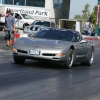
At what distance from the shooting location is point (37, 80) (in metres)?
11.1

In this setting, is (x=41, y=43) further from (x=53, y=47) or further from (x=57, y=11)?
(x=57, y=11)

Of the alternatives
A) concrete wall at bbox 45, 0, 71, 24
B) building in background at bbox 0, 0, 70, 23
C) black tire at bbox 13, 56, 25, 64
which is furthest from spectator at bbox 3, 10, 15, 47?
concrete wall at bbox 45, 0, 71, 24

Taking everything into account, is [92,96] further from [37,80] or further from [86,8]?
[86,8]

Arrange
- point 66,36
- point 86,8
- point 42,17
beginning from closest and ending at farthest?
point 66,36 < point 42,17 < point 86,8

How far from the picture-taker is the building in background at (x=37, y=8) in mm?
45403

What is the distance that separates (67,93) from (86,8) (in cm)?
6742

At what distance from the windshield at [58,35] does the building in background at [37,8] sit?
2945 cm

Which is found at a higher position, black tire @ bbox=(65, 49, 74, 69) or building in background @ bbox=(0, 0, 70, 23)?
building in background @ bbox=(0, 0, 70, 23)

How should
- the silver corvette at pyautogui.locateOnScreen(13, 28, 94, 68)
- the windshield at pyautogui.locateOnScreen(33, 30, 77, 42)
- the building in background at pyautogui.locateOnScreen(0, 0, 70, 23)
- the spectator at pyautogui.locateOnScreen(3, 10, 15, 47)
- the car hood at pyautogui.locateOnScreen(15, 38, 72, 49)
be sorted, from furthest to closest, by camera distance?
the building in background at pyautogui.locateOnScreen(0, 0, 70, 23) < the spectator at pyautogui.locateOnScreen(3, 10, 15, 47) < the windshield at pyautogui.locateOnScreen(33, 30, 77, 42) < the car hood at pyautogui.locateOnScreen(15, 38, 72, 49) < the silver corvette at pyautogui.locateOnScreen(13, 28, 94, 68)

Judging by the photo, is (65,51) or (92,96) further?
(65,51)

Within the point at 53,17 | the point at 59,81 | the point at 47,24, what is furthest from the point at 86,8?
the point at 59,81

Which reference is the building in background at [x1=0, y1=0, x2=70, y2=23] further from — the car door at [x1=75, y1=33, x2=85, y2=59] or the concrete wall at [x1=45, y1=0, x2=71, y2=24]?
the car door at [x1=75, y1=33, x2=85, y2=59]

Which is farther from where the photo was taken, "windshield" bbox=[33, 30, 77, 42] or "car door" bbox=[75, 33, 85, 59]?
"windshield" bbox=[33, 30, 77, 42]

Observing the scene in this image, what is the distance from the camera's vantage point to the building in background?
149 feet
